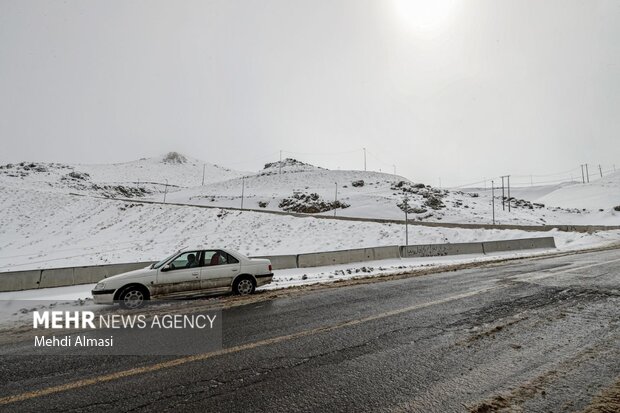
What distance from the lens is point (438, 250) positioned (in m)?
18.0

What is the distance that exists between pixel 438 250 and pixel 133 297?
15.5 m

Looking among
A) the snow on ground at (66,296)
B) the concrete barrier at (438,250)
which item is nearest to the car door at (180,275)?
the snow on ground at (66,296)

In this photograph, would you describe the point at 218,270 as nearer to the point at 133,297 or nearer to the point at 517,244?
the point at 133,297

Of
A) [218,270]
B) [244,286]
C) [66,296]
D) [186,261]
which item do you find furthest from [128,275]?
[66,296]

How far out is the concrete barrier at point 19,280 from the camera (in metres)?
9.51

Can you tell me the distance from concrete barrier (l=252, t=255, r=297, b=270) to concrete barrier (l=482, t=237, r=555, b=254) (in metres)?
12.3

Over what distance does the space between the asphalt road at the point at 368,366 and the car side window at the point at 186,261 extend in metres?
2.37

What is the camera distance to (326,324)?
18.4 feet

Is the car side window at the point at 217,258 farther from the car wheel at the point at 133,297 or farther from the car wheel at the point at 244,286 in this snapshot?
the car wheel at the point at 133,297

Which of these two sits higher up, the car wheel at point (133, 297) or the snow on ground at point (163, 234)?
the snow on ground at point (163, 234)

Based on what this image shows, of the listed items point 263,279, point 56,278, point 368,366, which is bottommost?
point 368,366

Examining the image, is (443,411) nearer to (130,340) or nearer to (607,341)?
(607,341)

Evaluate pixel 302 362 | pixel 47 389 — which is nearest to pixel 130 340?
pixel 47 389

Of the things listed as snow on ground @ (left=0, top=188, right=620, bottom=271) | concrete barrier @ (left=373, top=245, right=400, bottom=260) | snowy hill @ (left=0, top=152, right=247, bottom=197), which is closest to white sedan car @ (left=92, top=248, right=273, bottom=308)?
concrete barrier @ (left=373, top=245, right=400, bottom=260)
